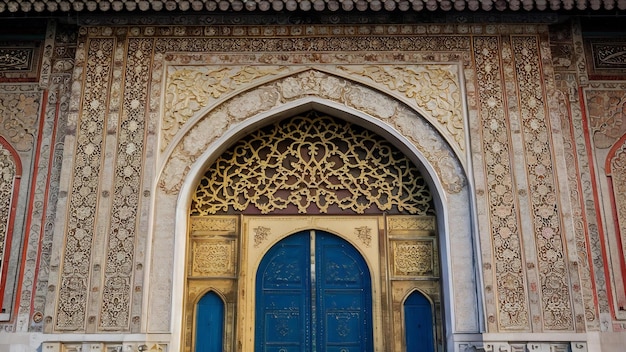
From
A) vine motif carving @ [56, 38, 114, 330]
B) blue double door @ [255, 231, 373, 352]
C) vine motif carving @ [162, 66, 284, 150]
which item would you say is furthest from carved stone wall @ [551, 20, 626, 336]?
vine motif carving @ [56, 38, 114, 330]

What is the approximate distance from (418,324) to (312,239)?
1.45 meters

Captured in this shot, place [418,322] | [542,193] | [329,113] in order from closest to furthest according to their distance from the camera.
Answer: [542,193] < [418,322] < [329,113]

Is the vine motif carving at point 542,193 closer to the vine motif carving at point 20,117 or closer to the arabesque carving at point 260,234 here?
the arabesque carving at point 260,234

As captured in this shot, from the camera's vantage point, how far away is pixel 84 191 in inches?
288

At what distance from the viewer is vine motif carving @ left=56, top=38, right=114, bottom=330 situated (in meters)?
6.92

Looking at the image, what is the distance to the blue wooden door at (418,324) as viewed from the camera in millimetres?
7457

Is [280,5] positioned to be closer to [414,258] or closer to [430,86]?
[430,86]

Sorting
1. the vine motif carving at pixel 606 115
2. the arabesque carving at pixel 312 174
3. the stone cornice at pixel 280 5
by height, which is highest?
the stone cornice at pixel 280 5

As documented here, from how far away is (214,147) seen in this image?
758cm

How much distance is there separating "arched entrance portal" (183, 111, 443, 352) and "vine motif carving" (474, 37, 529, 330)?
801 millimetres

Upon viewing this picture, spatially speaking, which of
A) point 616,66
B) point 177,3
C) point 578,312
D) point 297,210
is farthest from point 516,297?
point 177,3

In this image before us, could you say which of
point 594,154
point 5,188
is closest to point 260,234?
point 5,188

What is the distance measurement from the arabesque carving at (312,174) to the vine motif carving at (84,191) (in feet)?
3.81

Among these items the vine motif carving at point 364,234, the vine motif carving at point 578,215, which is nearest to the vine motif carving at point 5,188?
the vine motif carving at point 364,234
